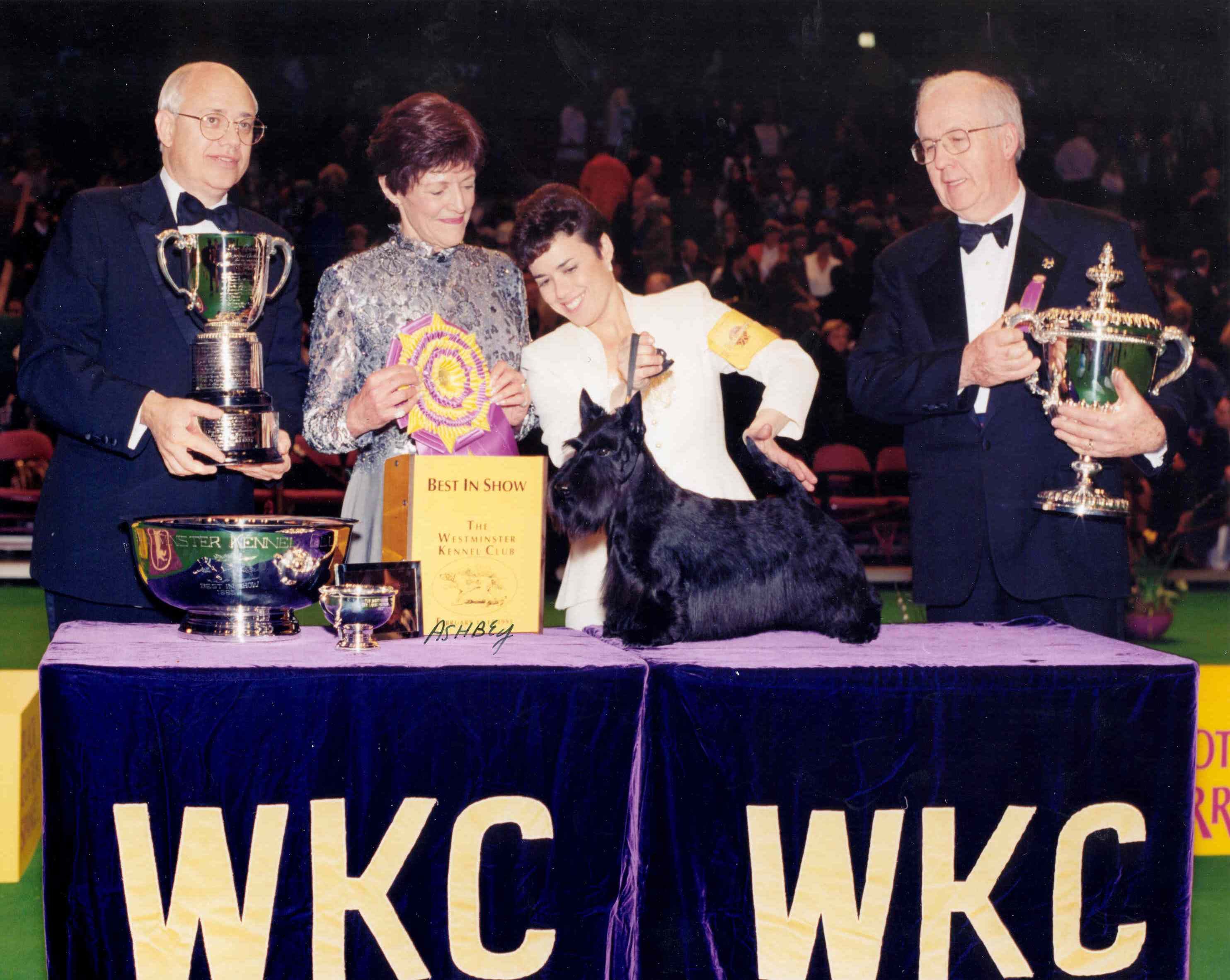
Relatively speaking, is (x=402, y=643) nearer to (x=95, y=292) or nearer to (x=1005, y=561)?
(x=95, y=292)

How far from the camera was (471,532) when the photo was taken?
2.10 meters

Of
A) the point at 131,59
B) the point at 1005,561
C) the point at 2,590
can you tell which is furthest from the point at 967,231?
the point at 2,590

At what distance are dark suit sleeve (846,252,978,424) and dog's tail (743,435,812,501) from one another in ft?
1.51

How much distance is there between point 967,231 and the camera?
255 centimetres

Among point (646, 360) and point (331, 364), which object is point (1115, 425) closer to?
point (646, 360)

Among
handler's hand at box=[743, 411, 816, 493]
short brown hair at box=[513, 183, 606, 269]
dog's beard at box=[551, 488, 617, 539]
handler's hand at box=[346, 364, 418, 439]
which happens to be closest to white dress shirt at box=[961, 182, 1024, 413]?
handler's hand at box=[743, 411, 816, 493]

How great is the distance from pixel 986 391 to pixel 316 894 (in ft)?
5.42

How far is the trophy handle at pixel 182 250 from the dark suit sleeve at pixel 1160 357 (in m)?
1.82

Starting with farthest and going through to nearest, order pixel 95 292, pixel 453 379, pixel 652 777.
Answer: pixel 95 292 → pixel 453 379 → pixel 652 777

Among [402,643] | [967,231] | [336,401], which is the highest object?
[967,231]

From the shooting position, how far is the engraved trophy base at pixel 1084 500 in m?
2.19

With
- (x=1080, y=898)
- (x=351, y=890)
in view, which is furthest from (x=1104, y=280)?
(x=351, y=890)

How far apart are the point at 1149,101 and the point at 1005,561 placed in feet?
19.7

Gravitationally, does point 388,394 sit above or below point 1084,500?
above
